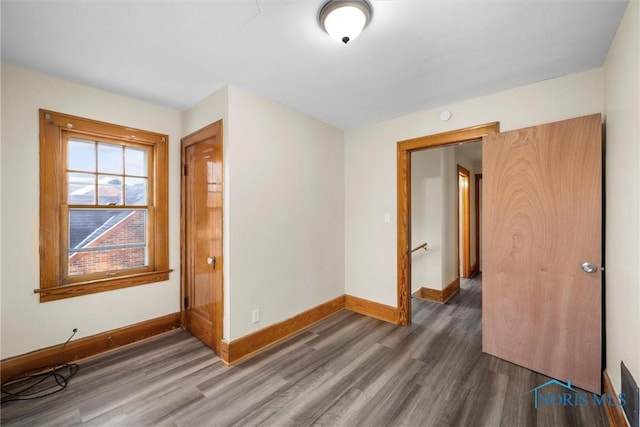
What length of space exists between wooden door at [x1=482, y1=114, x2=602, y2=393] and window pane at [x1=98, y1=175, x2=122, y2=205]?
138 inches

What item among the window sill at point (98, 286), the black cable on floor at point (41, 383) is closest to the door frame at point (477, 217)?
the window sill at point (98, 286)

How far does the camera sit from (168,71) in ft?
6.87

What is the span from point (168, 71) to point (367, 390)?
2.92m

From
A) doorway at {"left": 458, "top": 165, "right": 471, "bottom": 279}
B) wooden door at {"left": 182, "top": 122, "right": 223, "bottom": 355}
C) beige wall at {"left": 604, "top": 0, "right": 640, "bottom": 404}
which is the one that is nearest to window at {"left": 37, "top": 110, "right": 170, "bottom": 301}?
wooden door at {"left": 182, "top": 122, "right": 223, "bottom": 355}

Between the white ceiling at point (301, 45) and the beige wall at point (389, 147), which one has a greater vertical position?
the white ceiling at point (301, 45)

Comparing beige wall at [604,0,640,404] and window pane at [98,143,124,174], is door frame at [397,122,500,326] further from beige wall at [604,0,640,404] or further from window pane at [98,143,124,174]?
window pane at [98,143,124,174]

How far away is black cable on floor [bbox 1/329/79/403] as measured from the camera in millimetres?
1861

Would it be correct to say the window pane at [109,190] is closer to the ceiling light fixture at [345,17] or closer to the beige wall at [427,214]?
the ceiling light fixture at [345,17]

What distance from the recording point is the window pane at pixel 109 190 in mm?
2482

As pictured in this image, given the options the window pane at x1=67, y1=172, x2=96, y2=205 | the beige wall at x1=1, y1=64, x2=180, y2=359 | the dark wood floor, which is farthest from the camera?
the window pane at x1=67, y1=172, x2=96, y2=205

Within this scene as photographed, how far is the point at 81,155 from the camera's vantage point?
7.81 feet

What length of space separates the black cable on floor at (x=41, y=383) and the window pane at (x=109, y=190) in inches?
50.5

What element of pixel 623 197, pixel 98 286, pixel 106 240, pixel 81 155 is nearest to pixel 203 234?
pixel 106 240

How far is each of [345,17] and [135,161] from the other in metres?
2.49
